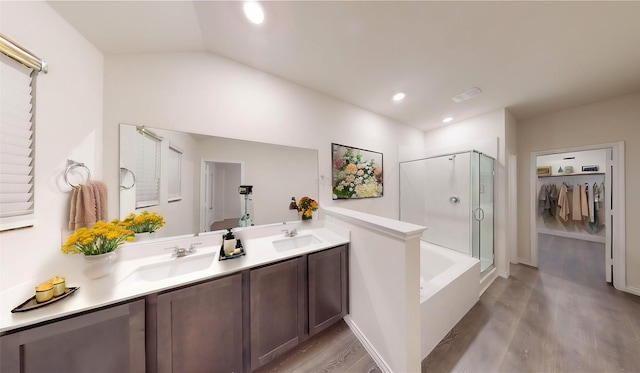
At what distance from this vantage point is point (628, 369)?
1.34 metres

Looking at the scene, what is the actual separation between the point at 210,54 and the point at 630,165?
5.15 meters

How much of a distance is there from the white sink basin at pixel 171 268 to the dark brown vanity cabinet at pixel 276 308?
504 mm

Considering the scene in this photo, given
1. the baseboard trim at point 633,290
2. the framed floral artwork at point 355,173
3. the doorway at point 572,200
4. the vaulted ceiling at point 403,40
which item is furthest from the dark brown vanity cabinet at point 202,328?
the baseboard trim at point 633,290

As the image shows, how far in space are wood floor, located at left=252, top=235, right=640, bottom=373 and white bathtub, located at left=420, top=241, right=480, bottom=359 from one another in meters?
0.09

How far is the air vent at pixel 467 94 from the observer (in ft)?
7.20

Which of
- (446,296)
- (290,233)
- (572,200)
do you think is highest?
(572,200)

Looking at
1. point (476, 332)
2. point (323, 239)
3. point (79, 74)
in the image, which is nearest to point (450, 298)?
point (476, 332)

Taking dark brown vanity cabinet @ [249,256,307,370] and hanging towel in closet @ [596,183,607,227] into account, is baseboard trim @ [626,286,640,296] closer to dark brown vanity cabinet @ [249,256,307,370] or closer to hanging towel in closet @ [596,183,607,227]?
hanging towel in closet @ [596,183,607,227]

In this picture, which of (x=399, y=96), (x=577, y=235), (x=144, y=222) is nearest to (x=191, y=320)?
(x=144, y=222)

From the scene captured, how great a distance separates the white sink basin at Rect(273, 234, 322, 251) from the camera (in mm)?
1870

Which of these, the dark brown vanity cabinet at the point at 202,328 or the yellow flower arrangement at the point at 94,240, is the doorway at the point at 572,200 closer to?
the dark brown vanity cabinet at the point at 202,328

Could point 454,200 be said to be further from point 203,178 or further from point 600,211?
point 600,211

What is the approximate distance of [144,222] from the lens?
1.39 m

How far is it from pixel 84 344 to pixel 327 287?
1.42m
